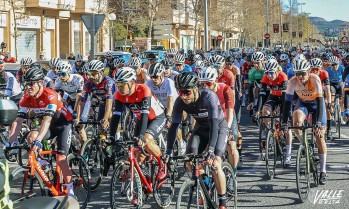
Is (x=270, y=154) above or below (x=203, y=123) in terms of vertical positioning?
below

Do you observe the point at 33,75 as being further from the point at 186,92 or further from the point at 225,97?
the point at 225,97

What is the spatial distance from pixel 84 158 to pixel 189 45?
69.8 m

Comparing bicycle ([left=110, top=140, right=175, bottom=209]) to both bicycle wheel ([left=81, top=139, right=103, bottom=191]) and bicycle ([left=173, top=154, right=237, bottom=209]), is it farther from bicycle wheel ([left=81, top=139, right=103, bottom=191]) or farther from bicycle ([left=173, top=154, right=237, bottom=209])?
bicycle wheel ([left=81, top=139, right=103, bottom=191])

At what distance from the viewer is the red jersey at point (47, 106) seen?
7.61m

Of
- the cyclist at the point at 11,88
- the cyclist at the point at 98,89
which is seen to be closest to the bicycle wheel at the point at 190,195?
the cyclist at the point at 98,89

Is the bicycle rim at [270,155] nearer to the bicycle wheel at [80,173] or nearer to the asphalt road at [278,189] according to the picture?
the asphalt road at [278,189]

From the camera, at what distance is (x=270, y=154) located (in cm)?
1017

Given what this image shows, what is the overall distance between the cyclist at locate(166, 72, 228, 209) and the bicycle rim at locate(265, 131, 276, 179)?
281 centimetres

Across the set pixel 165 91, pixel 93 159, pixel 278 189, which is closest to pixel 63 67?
pixel 165 91

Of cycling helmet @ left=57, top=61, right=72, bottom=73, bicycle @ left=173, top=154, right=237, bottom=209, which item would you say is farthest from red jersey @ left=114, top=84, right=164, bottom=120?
cycling helmet @ left=57, top=61, right=72, bottom=73

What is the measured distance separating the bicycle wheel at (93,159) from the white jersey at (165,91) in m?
2.05

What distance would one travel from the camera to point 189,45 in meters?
77.9

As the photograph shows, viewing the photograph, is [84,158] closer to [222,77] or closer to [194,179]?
[194,179]

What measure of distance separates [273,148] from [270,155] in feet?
0.74
